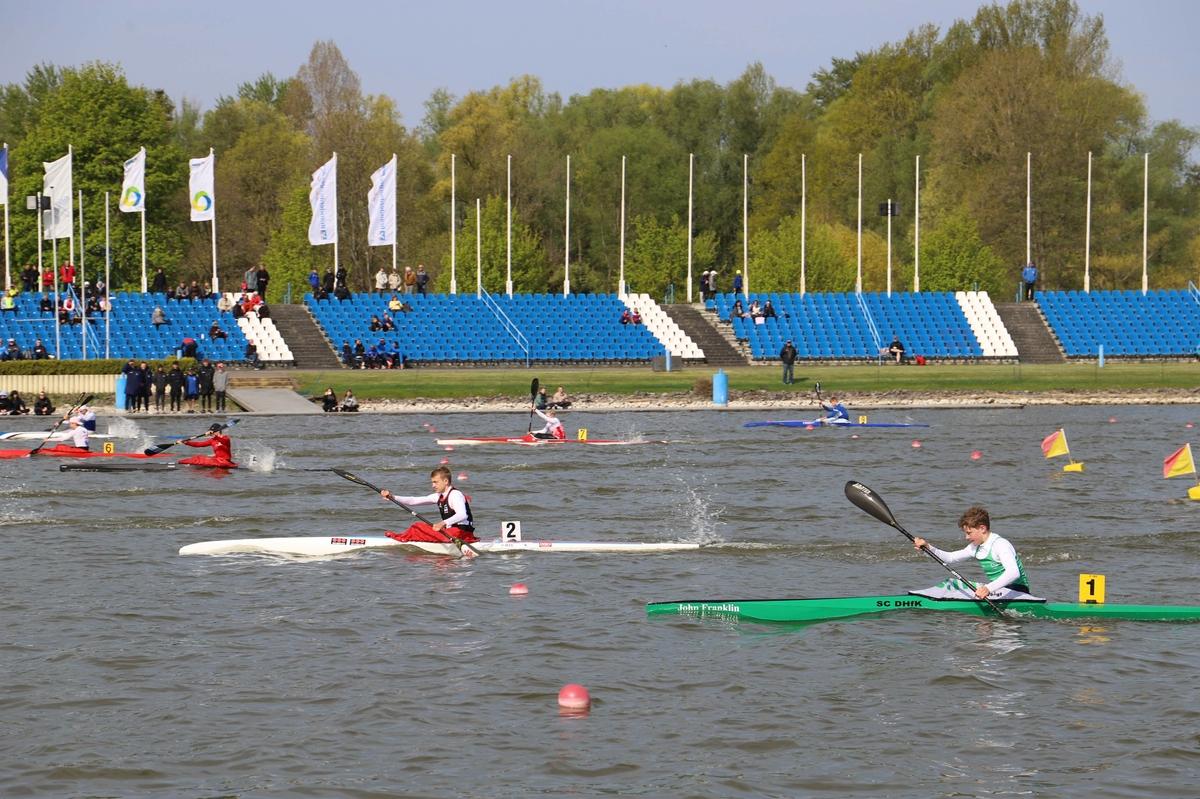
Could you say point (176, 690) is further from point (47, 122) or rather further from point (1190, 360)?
point (47, 122)

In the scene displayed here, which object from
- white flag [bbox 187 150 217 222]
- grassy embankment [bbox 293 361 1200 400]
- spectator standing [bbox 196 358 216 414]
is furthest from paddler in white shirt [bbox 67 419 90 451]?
white flag [bbox 187 150 217 222]

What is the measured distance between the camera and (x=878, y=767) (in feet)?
42.0

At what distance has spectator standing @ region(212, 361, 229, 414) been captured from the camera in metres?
49.5

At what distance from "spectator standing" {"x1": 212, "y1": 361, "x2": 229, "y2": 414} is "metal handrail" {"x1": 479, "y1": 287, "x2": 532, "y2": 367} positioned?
15228 mm

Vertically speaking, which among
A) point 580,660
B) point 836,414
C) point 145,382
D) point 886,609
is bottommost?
point 580,660

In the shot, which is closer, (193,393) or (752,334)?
(193,393)

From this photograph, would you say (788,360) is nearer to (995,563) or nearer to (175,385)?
(175,385)

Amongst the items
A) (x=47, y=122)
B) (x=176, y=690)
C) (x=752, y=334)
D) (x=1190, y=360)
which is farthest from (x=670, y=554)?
(x=47, y=122)

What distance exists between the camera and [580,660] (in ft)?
54.0

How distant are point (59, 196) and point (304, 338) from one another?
35.4 feet

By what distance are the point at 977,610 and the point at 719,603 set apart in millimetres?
3017

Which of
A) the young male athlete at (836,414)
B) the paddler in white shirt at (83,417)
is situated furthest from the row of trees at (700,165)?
the paddler in white shirt at (83,417)

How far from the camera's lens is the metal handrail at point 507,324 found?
6328 cm

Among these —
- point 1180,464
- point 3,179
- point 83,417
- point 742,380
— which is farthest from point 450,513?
point 3,179
